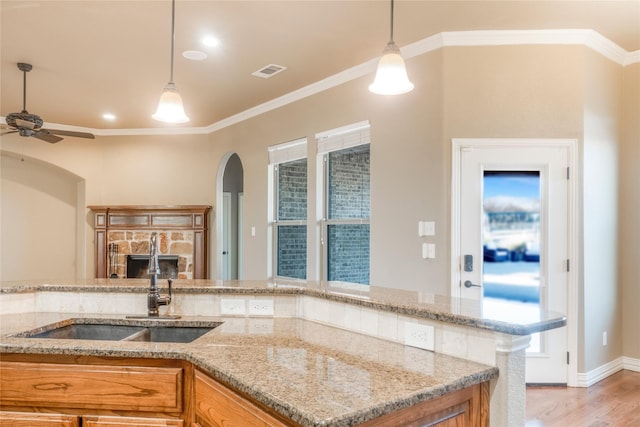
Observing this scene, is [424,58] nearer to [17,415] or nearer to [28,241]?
[17,415]

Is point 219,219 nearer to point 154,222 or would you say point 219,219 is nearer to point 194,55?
point 154,222

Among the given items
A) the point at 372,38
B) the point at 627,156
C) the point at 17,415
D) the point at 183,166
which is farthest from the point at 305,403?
the point at 183,166

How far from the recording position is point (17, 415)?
167cm

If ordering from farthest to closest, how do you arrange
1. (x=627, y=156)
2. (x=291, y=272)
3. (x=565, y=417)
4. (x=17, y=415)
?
(x=291, y=272), (x=627, y=156), (x=565, y=417), (x=17, y=415)

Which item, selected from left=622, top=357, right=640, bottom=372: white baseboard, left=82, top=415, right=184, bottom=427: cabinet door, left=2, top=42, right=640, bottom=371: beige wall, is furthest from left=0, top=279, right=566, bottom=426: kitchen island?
left=622, top=357, right=640, bottom=372: white baseboard

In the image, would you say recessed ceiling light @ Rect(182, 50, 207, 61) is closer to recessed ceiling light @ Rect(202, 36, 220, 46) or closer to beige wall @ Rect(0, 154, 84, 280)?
recessed ceiling light @ Rect(202, 36, 220, 46)

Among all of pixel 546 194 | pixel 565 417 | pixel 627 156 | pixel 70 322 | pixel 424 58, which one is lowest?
pixel 565 417

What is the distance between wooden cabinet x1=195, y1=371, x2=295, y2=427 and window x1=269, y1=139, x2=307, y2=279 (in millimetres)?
3602

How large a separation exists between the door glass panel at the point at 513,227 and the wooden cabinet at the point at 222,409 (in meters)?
2.62

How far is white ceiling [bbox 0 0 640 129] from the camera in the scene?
3.16 metres

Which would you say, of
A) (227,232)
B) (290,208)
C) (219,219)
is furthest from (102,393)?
(227,232)

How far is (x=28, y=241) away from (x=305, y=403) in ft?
24.0

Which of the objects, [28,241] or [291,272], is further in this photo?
[28,241]

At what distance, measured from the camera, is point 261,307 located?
7.29ft
